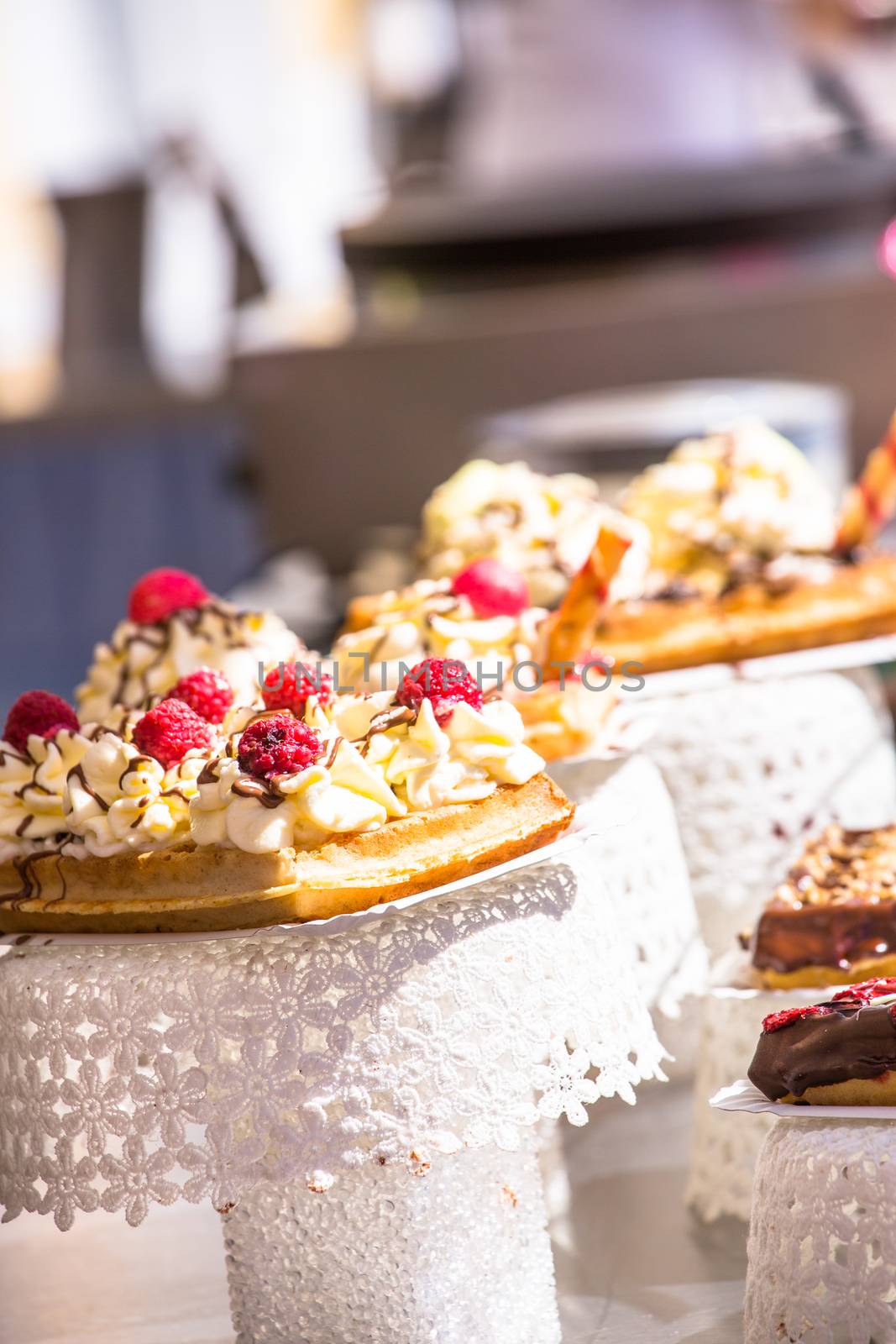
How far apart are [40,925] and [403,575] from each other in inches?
149

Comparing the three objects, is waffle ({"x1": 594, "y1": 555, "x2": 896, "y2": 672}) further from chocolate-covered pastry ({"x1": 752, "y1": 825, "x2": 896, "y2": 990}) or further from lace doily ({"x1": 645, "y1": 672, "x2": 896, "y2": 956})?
chocolate-covered pastry ({"x1": 752, "y1": 825, "x2": 896, "y2": 990})

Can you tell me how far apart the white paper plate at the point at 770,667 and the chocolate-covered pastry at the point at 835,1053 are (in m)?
0.95

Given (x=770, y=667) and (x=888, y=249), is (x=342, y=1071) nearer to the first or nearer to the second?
(x=770, y=667)

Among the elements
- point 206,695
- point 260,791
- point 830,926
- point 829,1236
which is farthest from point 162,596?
point 829,1236

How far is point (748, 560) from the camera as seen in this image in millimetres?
3125

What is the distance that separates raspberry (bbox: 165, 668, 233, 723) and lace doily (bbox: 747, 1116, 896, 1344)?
34.1 inches

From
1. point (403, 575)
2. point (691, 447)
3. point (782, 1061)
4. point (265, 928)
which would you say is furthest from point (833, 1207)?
point (403, 575)

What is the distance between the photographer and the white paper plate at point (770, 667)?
288 centimetres

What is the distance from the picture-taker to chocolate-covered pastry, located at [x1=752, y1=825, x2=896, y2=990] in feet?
7.50

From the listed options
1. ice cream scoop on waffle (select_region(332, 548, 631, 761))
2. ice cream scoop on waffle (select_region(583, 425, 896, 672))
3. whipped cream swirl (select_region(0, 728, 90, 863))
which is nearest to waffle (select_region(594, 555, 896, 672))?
ice cream scoop on waffle (select_region(583, 425, 896, 672))

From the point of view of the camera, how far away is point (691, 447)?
3.36 m

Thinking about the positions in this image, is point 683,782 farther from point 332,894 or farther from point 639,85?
point 639,85

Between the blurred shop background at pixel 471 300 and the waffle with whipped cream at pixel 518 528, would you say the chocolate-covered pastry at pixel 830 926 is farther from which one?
the blurred shop background at pixel 471 300

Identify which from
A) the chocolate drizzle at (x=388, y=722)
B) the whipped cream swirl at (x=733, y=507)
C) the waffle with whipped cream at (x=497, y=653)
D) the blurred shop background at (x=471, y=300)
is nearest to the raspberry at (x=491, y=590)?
the waffle with whipped cream at (x=497, y=653)
